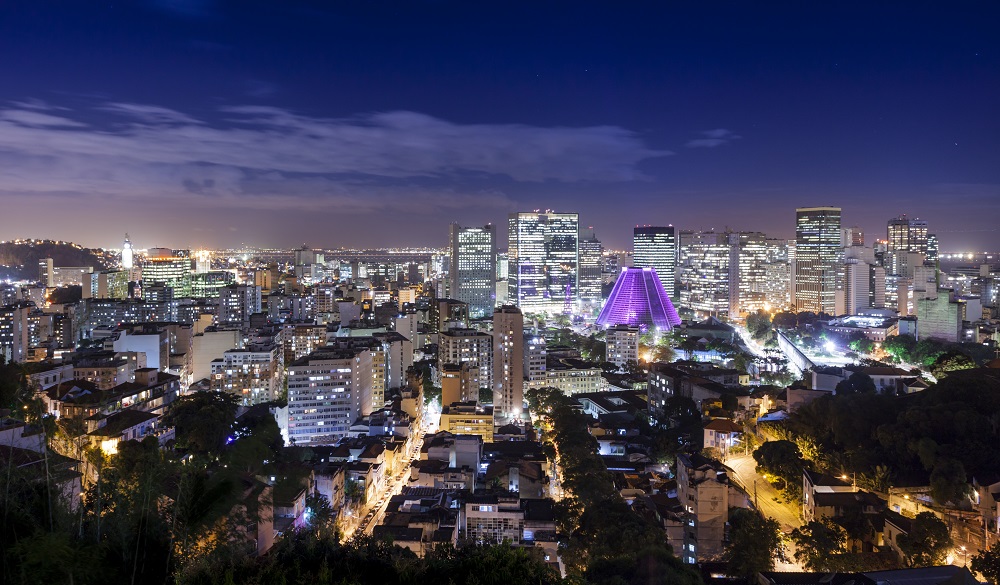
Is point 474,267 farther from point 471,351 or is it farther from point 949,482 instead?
point 949,482

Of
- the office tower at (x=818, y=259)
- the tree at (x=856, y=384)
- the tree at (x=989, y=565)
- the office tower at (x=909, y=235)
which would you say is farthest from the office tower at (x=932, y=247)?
the tree at (x=989, y=565)

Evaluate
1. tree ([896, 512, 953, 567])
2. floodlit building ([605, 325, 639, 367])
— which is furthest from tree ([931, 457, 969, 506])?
floodlit building ([605, 325, 639, 367])

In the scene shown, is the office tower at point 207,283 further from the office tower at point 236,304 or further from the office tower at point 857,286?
the office tower at point 857,286

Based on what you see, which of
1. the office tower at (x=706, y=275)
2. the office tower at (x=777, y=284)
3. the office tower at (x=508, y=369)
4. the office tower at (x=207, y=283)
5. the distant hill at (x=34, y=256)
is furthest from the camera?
the office tower at (x=777, y=284)

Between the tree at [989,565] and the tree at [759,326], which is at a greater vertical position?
the tree at [759,326]

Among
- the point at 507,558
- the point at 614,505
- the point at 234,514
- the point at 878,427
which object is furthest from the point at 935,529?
the point at 234,514

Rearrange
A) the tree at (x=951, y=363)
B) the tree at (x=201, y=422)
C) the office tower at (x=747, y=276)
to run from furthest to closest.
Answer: the office tower at (x=747, y=276) < the tree at (x=951, y=363) < the tree at (x=201, y=422)

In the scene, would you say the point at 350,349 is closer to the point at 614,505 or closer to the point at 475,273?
the point at 614,505

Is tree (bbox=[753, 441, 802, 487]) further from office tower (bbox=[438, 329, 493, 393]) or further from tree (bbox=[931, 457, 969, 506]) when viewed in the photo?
office tower (bbox=[438, 329, 493, 393])
